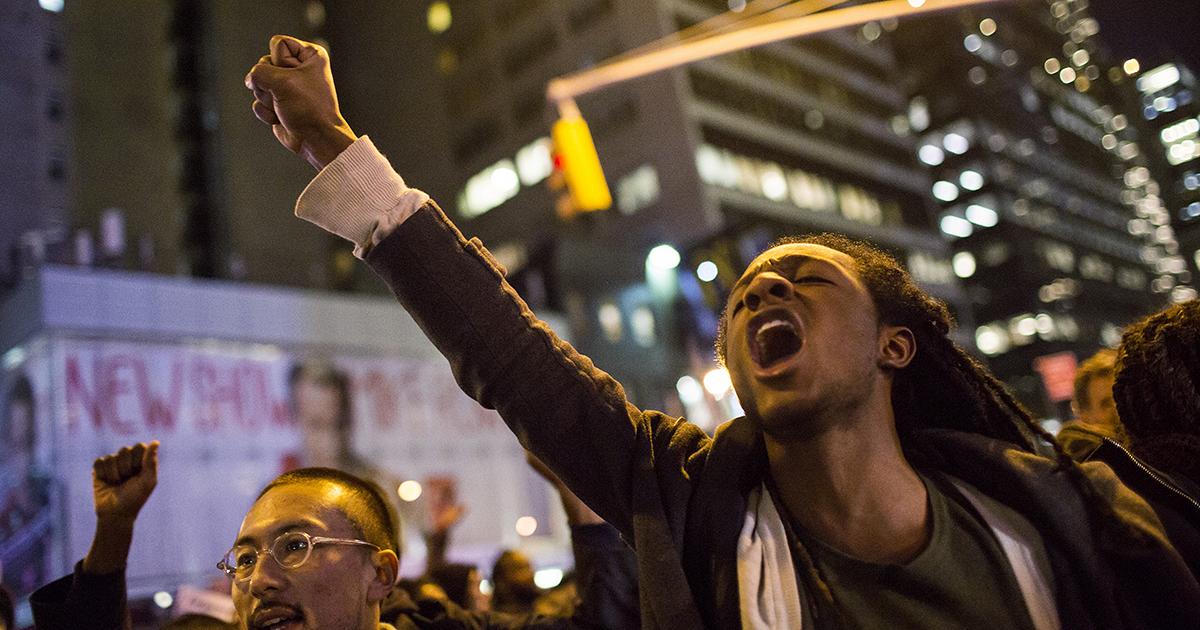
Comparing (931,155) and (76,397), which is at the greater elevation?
(931,155)

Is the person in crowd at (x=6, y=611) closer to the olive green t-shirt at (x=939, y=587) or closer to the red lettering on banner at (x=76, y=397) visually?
the olive green t-shirt at (x=939, y=587)

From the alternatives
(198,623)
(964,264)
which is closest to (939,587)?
(198,623)

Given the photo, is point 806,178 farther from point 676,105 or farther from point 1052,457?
point 1052,457

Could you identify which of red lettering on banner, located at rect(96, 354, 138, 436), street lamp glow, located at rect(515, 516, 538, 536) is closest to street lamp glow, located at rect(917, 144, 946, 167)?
street lamp glow, located at rect(515, 516, 538, 536)

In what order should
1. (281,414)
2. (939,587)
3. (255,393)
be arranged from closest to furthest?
(939,587) < (255,393) < (281,414)

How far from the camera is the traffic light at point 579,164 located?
29.0ft

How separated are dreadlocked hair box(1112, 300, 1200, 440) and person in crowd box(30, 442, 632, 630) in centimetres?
151

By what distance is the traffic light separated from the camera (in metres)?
8.84

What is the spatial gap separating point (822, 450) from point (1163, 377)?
1.01 metres

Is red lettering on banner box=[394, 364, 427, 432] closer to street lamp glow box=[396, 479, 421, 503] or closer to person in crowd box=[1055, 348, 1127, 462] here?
street lamp glow box=[396, 479, 421, 503]

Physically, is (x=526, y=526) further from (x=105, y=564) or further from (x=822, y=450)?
(x=822, y=450)

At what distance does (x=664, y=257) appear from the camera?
37312mm

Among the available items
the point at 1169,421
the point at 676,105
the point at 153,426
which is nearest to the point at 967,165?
the point at 676,105

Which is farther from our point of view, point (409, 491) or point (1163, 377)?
point (409, 491)
